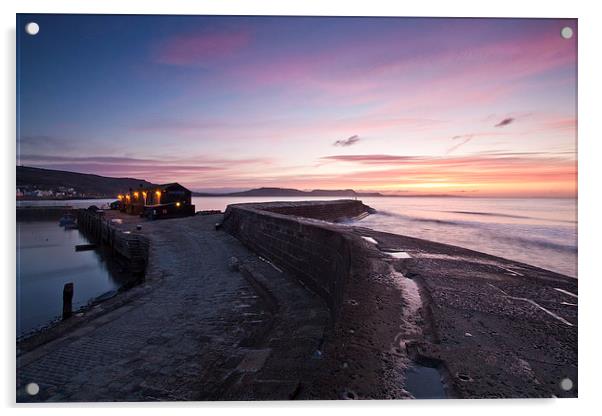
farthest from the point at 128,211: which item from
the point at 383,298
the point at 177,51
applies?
the point at 383,298

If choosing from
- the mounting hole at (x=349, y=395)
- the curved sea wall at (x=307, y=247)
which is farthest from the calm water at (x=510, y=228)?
the mounting hole at (x=349, y=395)

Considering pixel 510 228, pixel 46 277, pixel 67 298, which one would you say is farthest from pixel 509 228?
pixel 46 277

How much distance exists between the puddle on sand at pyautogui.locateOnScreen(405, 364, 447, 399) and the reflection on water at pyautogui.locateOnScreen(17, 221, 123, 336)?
11.6 ft

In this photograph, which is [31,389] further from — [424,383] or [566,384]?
[566,384]

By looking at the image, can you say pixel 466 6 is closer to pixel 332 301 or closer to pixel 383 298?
pixel 383 298

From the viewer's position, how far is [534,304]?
3.17 m

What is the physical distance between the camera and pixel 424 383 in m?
2.07

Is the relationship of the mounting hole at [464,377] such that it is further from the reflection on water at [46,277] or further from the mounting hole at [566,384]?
the reflection on water at [46,277]

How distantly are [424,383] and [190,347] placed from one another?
280 cm

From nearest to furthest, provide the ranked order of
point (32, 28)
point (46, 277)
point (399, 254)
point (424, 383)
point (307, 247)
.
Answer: point (424, 383) < point (32, 28) < point (399, 254) < point (307, 247) < point (46, 277)

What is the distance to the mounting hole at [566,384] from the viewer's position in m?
2.38

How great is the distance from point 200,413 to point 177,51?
3801mm

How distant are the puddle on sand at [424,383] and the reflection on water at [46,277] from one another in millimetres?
3538

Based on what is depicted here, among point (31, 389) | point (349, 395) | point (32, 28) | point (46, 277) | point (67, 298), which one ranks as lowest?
point (46, 277)
